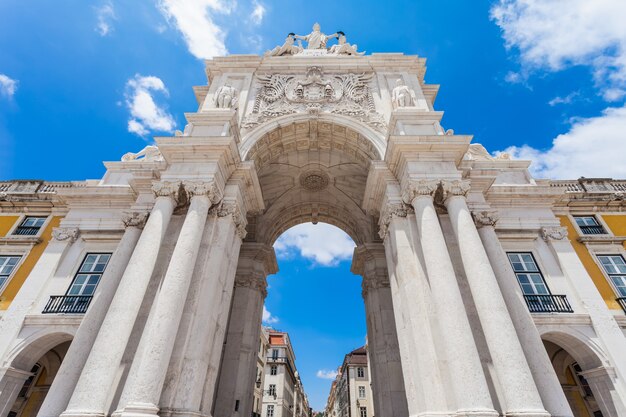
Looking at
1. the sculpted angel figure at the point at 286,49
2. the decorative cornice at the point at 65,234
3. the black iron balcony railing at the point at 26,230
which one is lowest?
the decorative cornice at the point at 65,234

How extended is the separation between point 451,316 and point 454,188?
4295 millimetres

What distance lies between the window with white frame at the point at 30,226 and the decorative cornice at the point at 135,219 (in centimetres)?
645

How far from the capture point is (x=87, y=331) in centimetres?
876

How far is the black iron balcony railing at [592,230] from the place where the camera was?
45.2 feet

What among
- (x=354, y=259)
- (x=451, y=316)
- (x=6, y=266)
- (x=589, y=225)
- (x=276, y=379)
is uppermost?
(x=354, y=259)

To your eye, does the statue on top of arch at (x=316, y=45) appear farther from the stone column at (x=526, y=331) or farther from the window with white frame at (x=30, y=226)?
the window with white frame at (x=30, y=226)

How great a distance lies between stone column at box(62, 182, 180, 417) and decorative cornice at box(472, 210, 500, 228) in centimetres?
1058

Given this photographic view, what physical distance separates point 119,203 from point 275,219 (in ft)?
27.8

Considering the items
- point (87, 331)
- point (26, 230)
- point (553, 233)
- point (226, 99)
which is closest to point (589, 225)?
point (553, 233)

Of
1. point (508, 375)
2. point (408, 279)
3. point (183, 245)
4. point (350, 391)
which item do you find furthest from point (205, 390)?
point (350, 391)

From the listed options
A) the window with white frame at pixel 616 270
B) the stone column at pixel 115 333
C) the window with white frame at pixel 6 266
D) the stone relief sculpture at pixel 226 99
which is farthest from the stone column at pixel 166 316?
the window with white frame at pixel 616 270

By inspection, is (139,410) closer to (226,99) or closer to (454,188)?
(454,188)

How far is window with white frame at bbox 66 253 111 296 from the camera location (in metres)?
12.0

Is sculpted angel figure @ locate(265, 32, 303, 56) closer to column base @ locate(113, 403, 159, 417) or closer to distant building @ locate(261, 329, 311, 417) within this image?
column base @ locate(113, 403, 159, 417)
